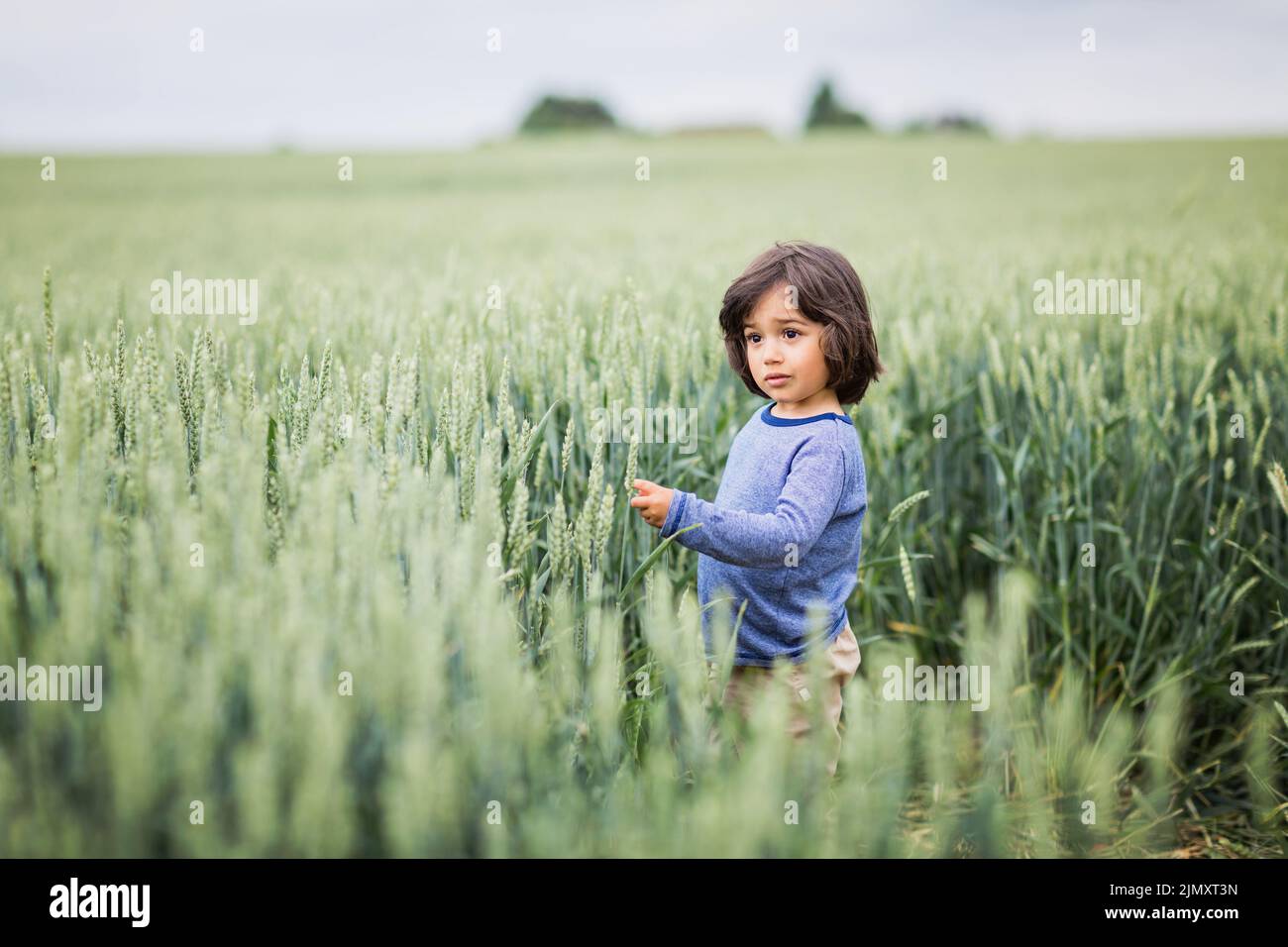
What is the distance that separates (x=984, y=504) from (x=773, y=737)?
235cm

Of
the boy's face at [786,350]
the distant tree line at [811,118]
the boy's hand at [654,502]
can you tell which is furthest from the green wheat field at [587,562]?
the distant tree line at [811,118]

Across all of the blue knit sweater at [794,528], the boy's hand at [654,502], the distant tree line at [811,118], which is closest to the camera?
the boy's hand at [654,502]

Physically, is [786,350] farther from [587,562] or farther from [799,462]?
[587,562]

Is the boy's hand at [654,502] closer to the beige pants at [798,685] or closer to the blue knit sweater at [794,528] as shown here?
the blue knit sweater at [794,528]

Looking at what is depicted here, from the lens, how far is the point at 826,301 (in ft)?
5.83

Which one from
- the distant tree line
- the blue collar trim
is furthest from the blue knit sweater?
the distant tree line

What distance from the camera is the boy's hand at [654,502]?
61.6 inches

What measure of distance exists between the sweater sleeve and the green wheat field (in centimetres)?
12

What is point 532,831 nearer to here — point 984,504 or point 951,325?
point 984,504

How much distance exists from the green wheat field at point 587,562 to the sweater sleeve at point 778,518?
0.12m

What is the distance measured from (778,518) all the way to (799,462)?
14 cm

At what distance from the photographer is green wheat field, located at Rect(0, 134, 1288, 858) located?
3.32 feet

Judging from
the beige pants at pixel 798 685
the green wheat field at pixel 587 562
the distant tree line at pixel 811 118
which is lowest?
the beige pants at pixel 798 685

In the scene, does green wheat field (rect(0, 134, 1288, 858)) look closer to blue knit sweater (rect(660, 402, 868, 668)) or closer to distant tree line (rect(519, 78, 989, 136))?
blue knit sweater (rect(660, 402, 868, 668))
